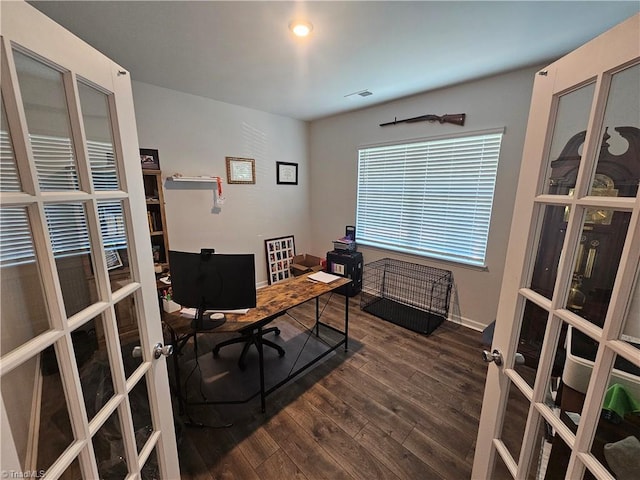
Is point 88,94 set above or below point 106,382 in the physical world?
→ above

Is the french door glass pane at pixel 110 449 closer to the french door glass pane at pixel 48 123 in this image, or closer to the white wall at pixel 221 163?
the french door glass pane at pixel 48 123

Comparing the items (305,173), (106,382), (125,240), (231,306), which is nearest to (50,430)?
(106,382)

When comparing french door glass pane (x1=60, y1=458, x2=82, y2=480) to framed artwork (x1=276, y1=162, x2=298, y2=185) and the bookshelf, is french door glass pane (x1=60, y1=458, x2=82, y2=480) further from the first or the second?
framed artwork (x1=276, y1=162, x2=298, y2=185)

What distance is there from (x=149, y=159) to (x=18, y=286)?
253cm

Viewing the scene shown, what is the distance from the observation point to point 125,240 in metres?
0.92

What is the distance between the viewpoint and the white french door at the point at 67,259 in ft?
1.92

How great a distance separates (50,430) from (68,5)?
2167 millimetres

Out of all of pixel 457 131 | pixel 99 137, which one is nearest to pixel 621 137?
pixel 99 137

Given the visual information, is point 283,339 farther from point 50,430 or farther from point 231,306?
A: point 50,430

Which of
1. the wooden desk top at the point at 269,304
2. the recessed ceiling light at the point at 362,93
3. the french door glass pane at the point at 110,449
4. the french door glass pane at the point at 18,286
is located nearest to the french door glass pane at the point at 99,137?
the french door glass pane at the point at 18,286

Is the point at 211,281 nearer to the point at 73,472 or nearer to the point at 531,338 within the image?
the point at 73,472

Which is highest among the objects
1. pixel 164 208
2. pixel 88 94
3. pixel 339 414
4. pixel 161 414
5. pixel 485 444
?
pixel 88 94

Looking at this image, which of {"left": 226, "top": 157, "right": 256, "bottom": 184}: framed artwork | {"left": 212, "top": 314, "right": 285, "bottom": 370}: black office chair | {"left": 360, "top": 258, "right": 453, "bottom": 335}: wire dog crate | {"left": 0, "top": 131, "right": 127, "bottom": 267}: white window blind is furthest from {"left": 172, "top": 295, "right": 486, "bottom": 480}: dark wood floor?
{"left": 226, "top": 157, "right": 256, "bottom": 184}: framed artwork

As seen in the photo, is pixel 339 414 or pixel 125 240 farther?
pixel 339 414
